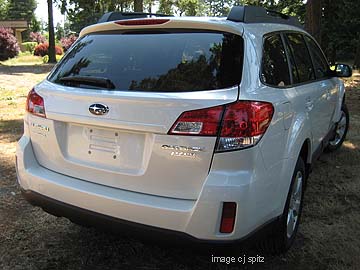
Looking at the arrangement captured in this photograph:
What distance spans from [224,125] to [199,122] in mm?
139

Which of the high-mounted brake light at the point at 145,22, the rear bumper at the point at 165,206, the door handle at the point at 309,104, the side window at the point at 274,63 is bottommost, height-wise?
the rear bumper at the point at 165,206

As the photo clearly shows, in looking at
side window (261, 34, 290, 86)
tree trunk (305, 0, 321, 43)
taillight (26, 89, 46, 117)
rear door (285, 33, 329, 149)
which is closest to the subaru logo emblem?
taillight (26, 89, 46, 117)

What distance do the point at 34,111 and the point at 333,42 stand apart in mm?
30256

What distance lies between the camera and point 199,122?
2.42 metres

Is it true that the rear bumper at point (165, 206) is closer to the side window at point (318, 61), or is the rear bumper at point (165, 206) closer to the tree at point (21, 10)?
the side window at point (318, 61)

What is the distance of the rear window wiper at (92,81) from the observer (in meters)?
2.76

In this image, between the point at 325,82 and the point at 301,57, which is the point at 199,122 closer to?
the point at 301,57

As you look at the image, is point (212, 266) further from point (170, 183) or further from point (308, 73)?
point (308, 73)

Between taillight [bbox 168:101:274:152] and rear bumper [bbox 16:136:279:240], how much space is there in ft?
0.62

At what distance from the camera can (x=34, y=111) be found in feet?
9.95

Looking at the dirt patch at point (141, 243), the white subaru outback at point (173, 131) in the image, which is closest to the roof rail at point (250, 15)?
the white subaru outback at point (173, 131)

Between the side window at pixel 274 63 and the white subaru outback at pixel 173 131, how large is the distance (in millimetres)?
12

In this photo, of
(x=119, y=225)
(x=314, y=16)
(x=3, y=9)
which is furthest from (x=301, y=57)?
(x=3, y=9)

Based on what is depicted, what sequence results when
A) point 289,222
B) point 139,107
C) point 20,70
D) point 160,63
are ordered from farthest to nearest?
1. point 20,70
2. point 289,222
3. point 160,63
4. point 139,107
